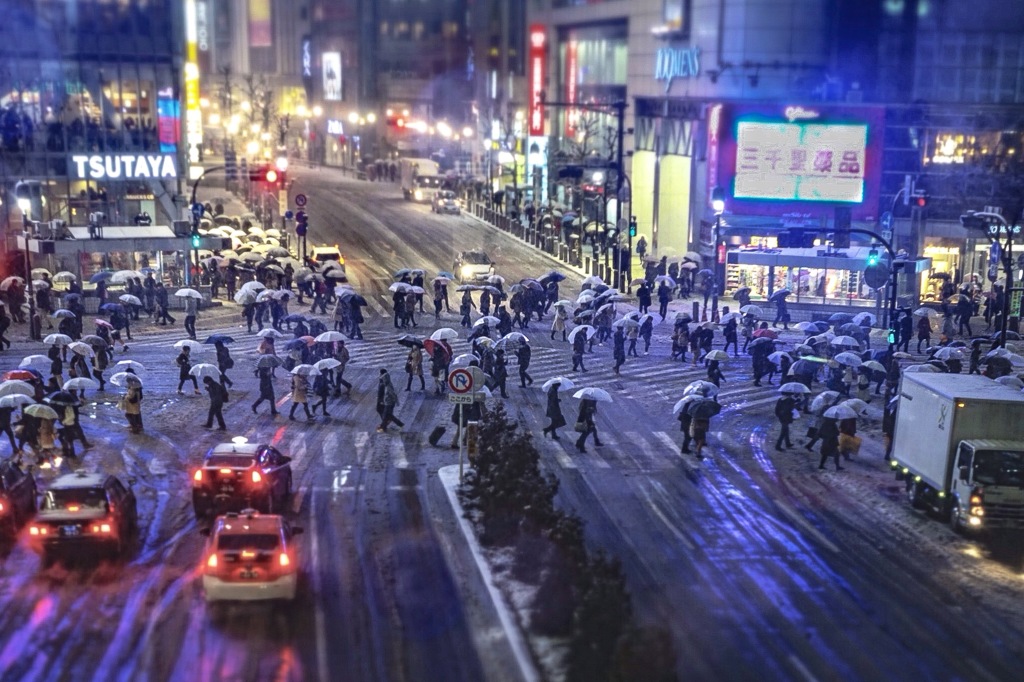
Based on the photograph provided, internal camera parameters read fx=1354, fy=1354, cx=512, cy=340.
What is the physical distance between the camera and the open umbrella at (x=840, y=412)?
28422mm

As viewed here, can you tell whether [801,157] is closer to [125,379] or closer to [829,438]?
[829,438]

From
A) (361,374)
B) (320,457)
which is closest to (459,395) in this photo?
(320,457)

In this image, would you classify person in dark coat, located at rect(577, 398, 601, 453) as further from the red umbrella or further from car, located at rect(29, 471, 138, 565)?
the red umbrella

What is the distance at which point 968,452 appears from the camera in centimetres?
2400

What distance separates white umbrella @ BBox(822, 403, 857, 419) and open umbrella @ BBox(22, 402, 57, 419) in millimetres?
16210

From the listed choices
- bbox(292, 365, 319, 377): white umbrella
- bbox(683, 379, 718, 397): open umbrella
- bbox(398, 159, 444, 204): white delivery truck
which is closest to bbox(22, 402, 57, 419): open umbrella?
bbox(292, 365, 319, 377): white umbrella

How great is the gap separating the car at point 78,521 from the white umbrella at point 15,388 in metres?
8.47

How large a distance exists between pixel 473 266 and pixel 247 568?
41834 mm

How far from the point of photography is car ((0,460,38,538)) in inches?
900

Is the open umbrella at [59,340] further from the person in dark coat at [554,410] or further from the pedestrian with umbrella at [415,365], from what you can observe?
the person in dark coat at [554,410]

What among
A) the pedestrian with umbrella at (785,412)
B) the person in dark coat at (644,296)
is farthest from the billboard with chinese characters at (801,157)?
the pedestrian with umbrella at (785,412)

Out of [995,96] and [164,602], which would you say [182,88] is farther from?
[164,602]

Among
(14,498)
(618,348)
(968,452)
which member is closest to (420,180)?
(618,348)

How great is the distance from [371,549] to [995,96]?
51780 millimetres
